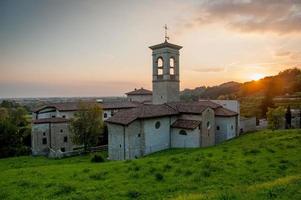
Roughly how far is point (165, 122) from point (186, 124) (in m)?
2.49

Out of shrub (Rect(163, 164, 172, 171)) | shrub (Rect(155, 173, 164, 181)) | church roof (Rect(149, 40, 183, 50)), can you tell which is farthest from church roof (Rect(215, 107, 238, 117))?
shrub (Rect(155, 173, 164, 181))

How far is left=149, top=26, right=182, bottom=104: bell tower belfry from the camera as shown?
1414 inches

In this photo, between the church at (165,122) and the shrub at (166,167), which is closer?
the shrub at (166,167)

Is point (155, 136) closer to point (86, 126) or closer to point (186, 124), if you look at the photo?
point (186, 124)

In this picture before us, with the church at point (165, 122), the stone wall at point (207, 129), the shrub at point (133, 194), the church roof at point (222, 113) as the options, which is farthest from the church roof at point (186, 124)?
the shrub at point (133, 194)

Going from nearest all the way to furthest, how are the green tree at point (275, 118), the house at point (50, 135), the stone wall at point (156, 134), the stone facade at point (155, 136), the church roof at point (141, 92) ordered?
the stone facade at point (155, 136) < the stone wall at point (156, 134) < the house at point (50, 135) < the green tree at point (275, 118) < the church roof at point (141, 92)

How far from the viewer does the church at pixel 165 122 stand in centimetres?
2917

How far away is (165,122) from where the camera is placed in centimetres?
3219

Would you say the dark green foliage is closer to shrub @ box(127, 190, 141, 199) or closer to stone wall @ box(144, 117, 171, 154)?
shrub @ box(127, 190, 141, 199)

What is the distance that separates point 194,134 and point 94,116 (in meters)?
15.6

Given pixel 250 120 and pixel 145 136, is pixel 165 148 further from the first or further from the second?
pixel 250 120

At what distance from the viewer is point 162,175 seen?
1471 centimetres

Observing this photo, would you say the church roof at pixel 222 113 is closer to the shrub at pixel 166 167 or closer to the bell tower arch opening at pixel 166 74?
the bell tower arch opening at pixel 166 74

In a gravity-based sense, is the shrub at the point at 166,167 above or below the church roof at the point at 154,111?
below
